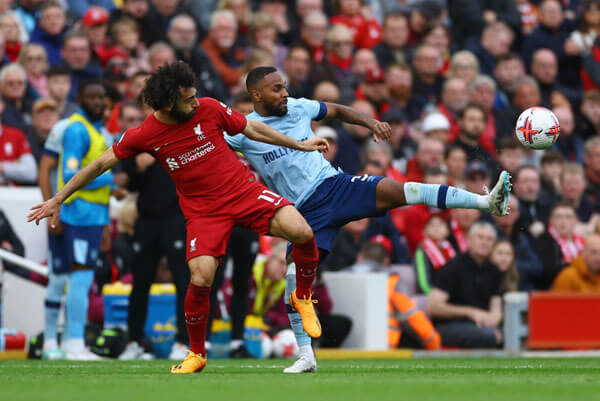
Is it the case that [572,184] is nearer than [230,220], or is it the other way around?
[230,220]

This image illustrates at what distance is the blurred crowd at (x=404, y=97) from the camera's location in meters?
13.9

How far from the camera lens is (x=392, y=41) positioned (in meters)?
18.7

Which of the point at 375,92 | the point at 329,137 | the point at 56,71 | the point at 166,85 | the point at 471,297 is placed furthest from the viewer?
the point at 375,92

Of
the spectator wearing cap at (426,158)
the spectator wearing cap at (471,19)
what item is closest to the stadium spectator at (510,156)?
the spectator wearing cap at (426,158)

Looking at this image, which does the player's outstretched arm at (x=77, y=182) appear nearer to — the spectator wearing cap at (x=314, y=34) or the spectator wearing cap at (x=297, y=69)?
the spectator wearing cap at (x=297, y=69)

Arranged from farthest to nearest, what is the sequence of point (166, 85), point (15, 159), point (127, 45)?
point (127, 45) < point (15, 159) < point (166, 85)

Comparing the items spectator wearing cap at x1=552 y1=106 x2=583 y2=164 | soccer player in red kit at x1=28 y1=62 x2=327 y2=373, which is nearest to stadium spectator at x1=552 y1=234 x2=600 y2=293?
spectator wearing cap at x1=552 y1=106 x2=583 y2=164

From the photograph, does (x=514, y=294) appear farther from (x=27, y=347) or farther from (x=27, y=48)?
(x=27, y=48)

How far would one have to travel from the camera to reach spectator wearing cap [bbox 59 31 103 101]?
14789 mm

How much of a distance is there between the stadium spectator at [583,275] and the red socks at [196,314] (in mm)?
6947

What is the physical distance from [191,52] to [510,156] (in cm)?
460

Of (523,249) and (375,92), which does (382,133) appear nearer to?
(523,249)
